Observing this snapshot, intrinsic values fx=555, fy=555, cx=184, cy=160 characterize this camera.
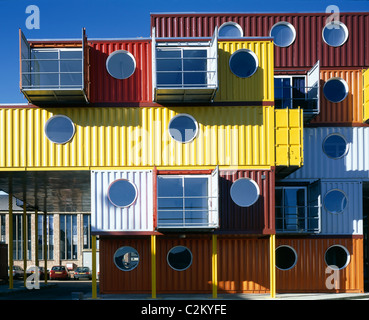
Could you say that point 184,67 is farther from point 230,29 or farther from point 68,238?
point 68,238

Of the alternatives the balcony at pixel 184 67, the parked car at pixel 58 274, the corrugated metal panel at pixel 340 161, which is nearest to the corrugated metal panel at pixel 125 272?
the balcony at pixel 184 67

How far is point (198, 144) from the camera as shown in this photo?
21.2m

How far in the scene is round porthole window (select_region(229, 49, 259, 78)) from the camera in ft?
70.6

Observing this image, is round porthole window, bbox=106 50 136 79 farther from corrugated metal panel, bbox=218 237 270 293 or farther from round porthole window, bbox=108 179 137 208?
corrugated metal panel, bbox=218 237 270 293

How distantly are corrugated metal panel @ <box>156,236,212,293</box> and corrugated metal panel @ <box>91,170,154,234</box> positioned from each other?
154 centimetres

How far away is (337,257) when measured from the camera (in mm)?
23141

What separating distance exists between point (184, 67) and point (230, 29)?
19.3 feet

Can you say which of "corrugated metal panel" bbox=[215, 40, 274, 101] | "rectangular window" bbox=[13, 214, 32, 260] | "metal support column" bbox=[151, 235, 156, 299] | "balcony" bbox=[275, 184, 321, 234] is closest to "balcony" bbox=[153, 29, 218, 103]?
"corrugated metal panel" bbox=[215, 40, 274, 101]

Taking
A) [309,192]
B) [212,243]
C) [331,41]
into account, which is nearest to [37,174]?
[212,243]

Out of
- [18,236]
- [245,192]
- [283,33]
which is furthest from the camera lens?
[18,236]

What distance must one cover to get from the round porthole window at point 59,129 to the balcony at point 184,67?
3477mm

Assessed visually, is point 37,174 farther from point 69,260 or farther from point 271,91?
point 69,260

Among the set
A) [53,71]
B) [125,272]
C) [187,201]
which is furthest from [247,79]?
[125,272]

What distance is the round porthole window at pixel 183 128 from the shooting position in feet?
69.9
